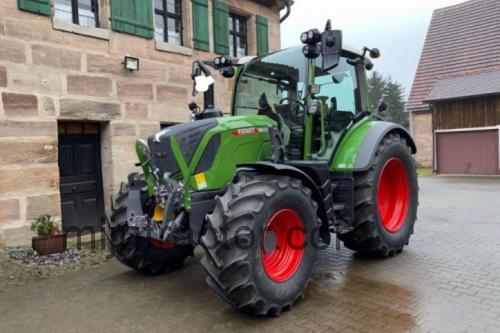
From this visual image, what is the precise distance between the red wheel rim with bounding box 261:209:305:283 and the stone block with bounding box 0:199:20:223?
4.07 metres

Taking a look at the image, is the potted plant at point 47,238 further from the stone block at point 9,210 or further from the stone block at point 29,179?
the stone block at point 29,179

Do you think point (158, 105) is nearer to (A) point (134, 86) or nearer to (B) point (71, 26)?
(A) point (134, 86)

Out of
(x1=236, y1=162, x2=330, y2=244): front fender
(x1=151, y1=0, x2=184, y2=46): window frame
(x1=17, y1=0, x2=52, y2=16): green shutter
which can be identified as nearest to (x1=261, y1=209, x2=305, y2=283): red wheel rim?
(x1=236, y1=162, x2=330, y2=244): front fender

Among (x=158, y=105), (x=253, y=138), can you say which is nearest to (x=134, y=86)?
(x=158, y=105)

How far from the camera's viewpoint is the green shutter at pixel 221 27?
8250mm

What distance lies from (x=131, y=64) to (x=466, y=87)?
14.5 m

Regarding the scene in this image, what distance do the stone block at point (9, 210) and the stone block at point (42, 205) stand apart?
15 centimetres

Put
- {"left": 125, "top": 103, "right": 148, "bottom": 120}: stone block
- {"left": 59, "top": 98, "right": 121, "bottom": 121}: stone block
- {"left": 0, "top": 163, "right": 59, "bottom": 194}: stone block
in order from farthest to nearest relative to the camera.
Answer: {"left": 125, "top": 103, "right": 148, "bottom": 120}: stone block
{"left": 59, "top": 98, "right": 121, "bottom": 121}: stone block
{"left": 0, "top": 163, "right": 59, "bottom": 194}: stone block

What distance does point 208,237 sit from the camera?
2.93 meters

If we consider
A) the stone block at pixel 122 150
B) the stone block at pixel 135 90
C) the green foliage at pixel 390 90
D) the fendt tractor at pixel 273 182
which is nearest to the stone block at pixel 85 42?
the stone block at pixel 135 90

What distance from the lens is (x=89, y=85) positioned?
6348mm

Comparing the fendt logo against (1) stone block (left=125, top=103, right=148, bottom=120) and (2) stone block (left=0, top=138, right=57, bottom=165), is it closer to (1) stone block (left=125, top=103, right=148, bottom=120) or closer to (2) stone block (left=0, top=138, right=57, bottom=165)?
(2) stone block (left=0, top=138, right=57, bottom=165)

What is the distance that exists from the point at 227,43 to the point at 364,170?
5434 mm

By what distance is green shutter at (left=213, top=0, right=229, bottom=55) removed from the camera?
8250 mm
